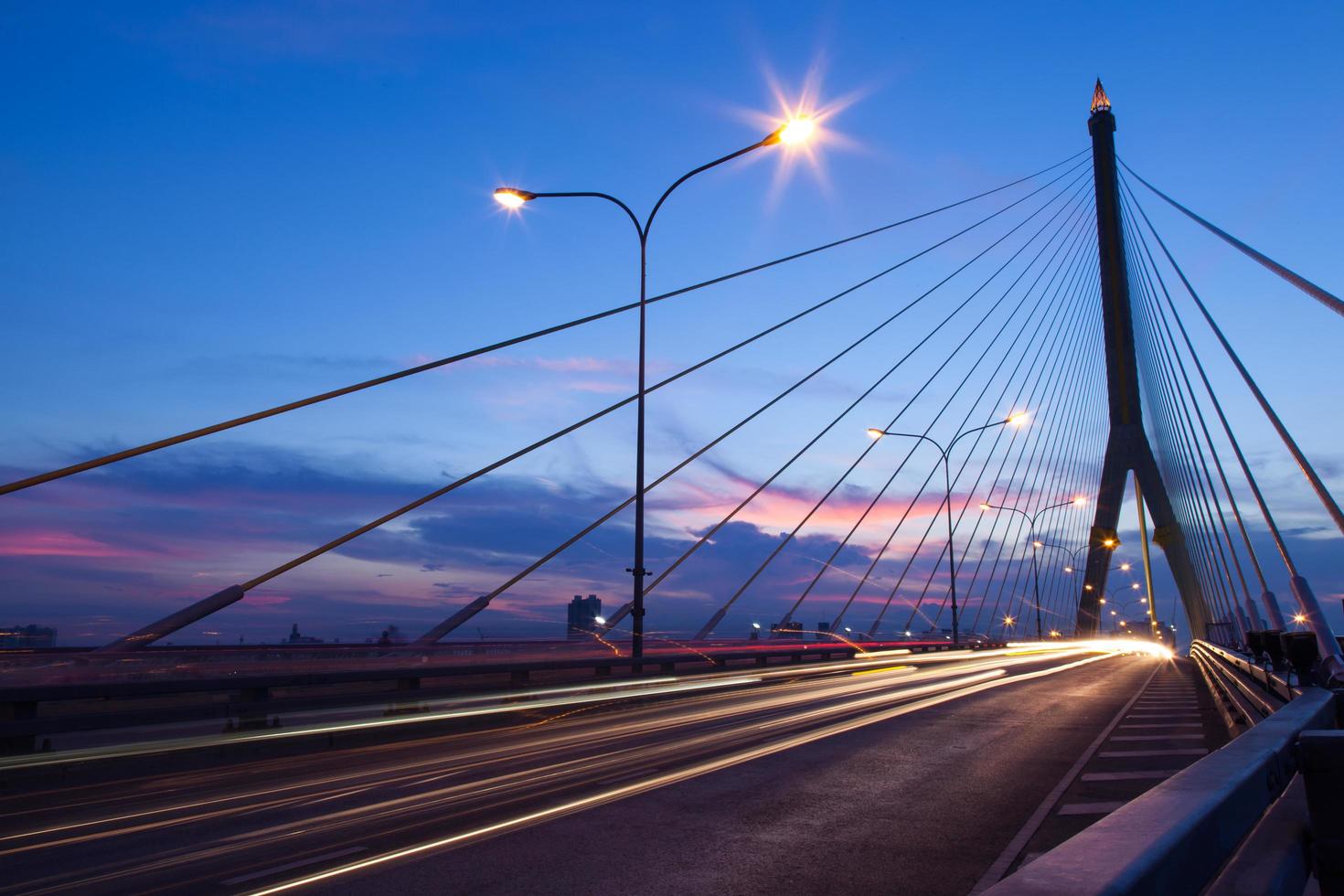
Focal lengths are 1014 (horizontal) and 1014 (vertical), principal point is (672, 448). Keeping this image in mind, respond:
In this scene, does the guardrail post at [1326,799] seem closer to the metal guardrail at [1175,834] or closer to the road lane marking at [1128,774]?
the metal guardrail at [1175,834]

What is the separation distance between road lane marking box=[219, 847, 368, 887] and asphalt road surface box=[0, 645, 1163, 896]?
0.07 feet

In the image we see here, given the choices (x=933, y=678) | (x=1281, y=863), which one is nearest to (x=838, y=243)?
(x=933, y=678)

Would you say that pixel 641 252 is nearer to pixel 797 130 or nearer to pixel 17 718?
pixel 797 130

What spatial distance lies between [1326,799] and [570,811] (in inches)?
243

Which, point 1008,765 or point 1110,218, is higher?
point 1110,218

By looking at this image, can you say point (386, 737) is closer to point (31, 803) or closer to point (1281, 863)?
point (31, 803)

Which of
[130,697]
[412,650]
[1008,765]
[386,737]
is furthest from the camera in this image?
[412,650]

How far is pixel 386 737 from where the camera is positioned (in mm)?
14484

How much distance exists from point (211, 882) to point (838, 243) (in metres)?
25.9

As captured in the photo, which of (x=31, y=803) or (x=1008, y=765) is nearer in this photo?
(x=31, y=803)

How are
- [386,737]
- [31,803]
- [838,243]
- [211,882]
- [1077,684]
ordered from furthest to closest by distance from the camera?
1. [838,243]
2. [1077,684]
3. [386,737]
4. [31,803]
5. [211,882]

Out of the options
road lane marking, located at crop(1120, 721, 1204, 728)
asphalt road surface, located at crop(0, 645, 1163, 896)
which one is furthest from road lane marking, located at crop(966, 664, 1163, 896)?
road lane marking, located at crop(1120, 721, 1204, 728)

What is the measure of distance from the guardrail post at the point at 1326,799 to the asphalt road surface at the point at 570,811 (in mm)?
2793

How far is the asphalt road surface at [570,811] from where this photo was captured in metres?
6.59
